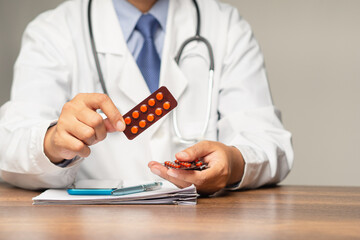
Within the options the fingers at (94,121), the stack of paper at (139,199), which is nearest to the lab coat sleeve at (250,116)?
the stack of paper at (139,199)

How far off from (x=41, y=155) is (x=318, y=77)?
1.46 meters

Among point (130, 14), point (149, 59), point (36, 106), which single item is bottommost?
point (36, 106)

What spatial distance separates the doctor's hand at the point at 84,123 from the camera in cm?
78

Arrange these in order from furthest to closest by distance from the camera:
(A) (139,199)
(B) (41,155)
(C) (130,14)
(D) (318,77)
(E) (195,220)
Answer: (D) (318,77), (C) (130,14), (B) (41,155), (A) (139,199), (E) (195,220)

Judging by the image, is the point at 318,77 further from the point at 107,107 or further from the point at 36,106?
the point at 107,107

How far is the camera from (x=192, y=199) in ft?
2.59

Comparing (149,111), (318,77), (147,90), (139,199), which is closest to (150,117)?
(149,111)

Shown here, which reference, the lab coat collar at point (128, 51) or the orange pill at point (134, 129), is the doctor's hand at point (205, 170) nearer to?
the orange pill at point (134, 129)

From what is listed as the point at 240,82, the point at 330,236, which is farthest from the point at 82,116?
the point at 240,82

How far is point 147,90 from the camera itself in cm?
117

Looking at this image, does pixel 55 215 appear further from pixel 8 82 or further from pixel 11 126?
pixel 8 82

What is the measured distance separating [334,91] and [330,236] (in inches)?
62.0

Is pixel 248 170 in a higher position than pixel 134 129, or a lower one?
lower

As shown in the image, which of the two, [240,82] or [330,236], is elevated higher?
[240,82]
